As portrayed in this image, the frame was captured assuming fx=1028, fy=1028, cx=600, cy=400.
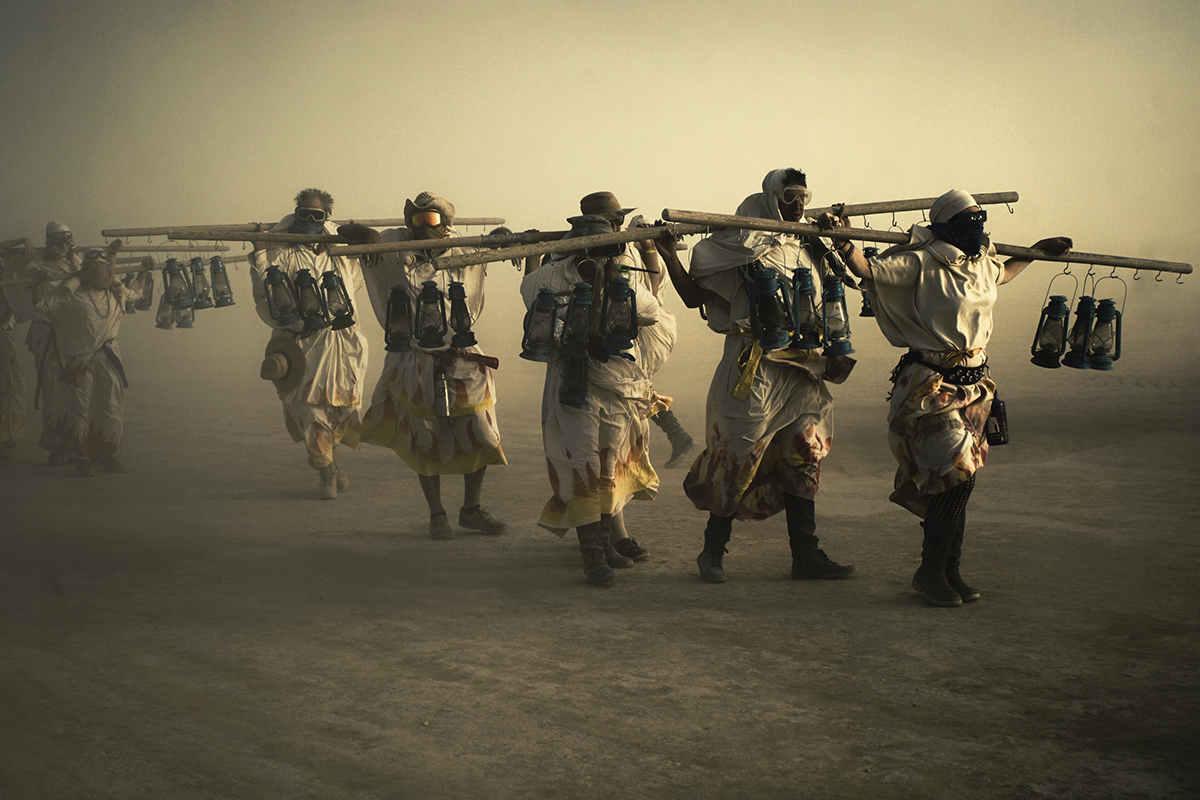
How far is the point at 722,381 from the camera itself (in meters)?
5.47

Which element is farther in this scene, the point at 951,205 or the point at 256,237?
the point at 256,237

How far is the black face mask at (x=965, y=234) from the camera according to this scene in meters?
4.91

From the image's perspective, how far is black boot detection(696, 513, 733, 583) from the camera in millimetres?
5617

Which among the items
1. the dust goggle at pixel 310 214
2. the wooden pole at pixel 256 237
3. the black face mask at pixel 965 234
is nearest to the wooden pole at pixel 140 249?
the dust goggle at pixel 310 214

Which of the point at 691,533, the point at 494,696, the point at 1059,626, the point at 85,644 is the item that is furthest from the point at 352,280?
the point at 1059,626

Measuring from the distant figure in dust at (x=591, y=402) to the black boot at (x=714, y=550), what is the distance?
0.53 m

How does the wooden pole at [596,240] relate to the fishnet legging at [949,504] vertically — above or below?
above

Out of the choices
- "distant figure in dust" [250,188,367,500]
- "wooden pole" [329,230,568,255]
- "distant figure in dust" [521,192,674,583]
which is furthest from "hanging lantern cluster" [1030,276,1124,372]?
"distant figure in dust" [250,188,367,500]

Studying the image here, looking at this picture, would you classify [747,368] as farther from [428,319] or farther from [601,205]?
[428,319]

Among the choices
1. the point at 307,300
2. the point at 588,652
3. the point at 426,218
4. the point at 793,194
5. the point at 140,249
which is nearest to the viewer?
the point at 588,652

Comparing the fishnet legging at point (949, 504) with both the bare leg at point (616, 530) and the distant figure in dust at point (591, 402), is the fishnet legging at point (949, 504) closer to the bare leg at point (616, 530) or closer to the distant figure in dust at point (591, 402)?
the distant figure in dust at point (591, 402)

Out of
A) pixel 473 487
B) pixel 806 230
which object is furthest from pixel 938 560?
pixel 473 487

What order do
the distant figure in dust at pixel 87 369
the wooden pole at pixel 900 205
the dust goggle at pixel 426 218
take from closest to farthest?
the wooden pole at pixel 900 205 → the dust goggle at pixel 426 218 → the distant figure in dust at pixel 87 369

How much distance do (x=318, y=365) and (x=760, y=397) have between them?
4.38 meters
